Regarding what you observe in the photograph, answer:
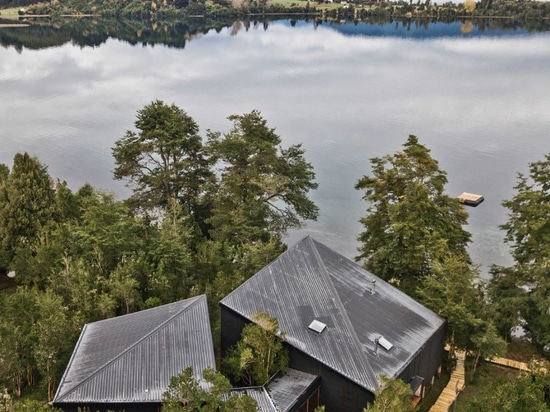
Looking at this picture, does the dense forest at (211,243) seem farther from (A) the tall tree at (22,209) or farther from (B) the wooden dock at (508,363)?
(B) the wooden dock at (508,363)

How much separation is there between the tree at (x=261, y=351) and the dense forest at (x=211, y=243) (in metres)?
4.01

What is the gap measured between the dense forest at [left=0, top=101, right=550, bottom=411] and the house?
224 centimetres

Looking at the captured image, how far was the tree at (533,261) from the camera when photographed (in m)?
24.0

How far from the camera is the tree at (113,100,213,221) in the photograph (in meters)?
35.2

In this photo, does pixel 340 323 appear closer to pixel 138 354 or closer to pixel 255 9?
pixel 138 354

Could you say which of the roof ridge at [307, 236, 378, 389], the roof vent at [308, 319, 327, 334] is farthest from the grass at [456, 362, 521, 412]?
the roof vent at [308, 319, 327, 334]

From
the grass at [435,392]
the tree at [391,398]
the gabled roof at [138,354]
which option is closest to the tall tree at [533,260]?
the grass at [435,392]

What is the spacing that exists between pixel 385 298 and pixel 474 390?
587 centimetres

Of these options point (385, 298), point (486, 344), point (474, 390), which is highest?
point (385, 298)

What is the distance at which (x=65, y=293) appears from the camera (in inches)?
993

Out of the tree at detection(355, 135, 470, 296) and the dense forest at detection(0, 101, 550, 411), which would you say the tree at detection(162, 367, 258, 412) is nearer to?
A: the dense forest at detection(0, 101, 550, 411)

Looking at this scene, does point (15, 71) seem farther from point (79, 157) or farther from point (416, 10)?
point (416, 10)

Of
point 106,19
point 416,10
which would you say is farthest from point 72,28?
point 416,10

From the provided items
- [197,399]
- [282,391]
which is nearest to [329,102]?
[282,391]
